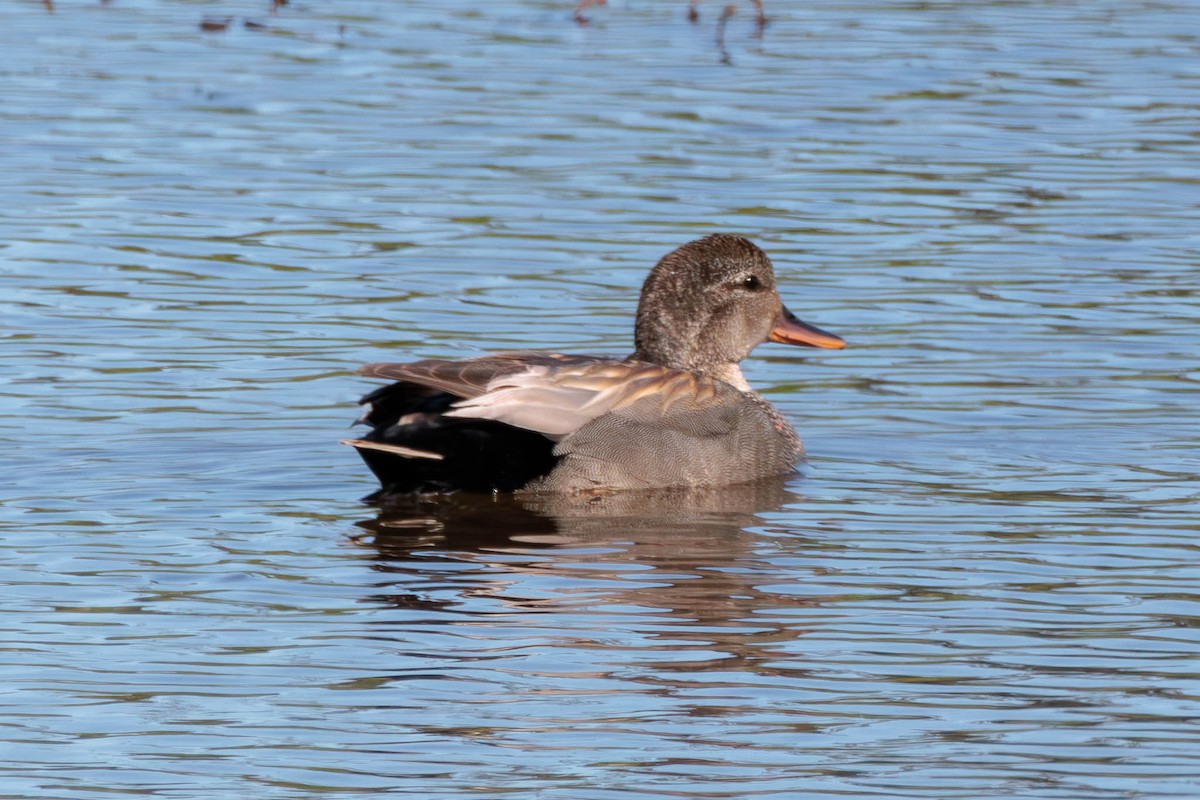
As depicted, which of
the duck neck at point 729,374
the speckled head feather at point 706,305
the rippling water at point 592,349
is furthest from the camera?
the duck neck at point 729,374

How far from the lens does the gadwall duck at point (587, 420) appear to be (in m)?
9.98

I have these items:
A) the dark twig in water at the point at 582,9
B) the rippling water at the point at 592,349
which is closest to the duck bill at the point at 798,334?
the rippling water at the point at 592,349

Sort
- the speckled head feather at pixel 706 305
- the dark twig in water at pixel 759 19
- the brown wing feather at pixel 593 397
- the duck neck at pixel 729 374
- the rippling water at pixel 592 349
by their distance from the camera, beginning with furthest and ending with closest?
the dark twig in water at pixel 759 19, the duck neck at pixel 729 374, the speckled head feather at pixel 706 305, the brown wing feather at pixel 593 397, the rippling water at pixel 592 349

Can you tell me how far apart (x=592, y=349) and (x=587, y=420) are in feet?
7.80

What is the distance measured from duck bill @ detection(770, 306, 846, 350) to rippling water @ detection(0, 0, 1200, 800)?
37cm

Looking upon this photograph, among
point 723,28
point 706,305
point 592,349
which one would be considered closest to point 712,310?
point 706,305

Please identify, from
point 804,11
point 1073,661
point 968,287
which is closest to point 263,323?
point 968,287

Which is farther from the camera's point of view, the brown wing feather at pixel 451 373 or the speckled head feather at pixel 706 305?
the speckled head feather at pixel 706 305

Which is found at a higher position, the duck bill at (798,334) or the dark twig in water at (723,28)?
the dark twig in water at (723,28)

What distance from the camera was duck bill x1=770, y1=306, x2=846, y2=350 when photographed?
39.1 ft

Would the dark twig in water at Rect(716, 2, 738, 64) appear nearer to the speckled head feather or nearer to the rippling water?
the rippling water

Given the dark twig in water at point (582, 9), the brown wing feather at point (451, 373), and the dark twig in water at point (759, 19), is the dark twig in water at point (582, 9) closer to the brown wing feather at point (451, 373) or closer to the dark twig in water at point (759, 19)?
the dark twig in water at point (759, 19)

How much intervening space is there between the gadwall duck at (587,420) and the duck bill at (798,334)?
0.40 metres

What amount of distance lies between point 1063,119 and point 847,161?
217 cm
